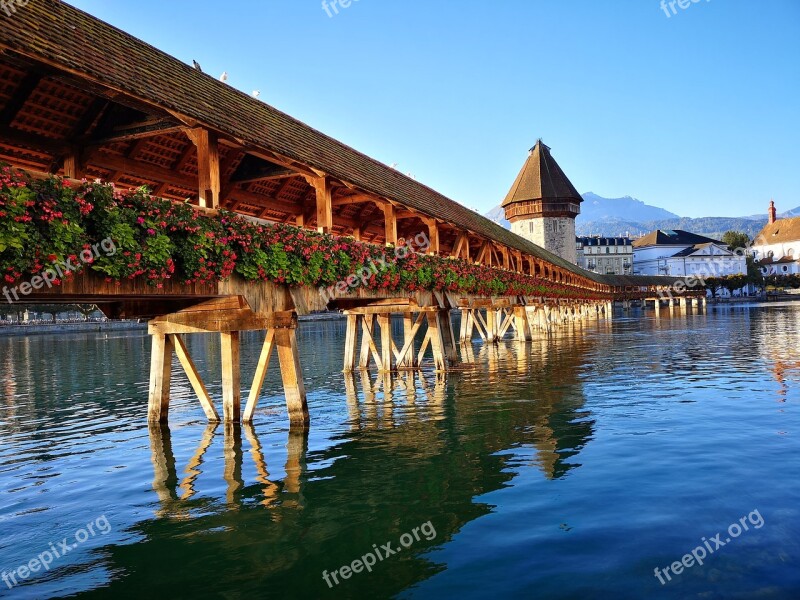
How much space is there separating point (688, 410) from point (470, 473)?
6729 millimetres

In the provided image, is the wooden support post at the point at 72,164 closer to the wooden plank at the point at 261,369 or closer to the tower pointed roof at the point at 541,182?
the wooden plank at the point at 261,369

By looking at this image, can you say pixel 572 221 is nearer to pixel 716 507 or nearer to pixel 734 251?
pixel 734 251

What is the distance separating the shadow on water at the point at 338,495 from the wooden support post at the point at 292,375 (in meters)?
0.39

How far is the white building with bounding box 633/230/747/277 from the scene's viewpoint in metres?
127

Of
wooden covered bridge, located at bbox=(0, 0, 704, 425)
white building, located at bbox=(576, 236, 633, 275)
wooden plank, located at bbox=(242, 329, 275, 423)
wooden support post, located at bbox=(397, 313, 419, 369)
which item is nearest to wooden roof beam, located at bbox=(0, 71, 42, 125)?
wooden covered bridge, located at bbox=(0, 0, 704, 425)

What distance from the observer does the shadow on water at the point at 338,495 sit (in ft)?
20.9

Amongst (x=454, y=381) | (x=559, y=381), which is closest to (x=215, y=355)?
(x=454, y=381)

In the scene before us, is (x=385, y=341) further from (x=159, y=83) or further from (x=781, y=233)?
(x=781, y=233)

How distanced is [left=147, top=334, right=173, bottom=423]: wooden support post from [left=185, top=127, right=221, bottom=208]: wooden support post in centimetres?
380

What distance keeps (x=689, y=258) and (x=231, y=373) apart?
130 metres

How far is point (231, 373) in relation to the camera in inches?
522

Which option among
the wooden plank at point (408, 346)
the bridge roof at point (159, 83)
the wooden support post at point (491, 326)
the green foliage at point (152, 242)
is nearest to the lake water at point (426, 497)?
the green foliage at point (152, 242)

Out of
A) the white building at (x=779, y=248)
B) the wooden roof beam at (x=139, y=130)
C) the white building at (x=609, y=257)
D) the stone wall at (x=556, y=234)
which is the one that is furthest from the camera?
the white building at (x=779, y=248)

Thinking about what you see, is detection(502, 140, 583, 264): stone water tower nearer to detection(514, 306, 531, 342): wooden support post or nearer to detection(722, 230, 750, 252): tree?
detection(514, 306, 531, 342): wooden support post
